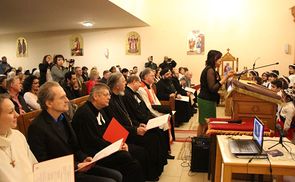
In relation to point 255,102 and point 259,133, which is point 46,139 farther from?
point 255,102

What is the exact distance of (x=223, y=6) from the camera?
399 inches

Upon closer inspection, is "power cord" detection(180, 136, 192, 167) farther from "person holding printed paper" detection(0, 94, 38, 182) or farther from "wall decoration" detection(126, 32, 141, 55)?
"wall decoration" detection(126, 32, 141, 55)

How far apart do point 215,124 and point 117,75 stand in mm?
1246

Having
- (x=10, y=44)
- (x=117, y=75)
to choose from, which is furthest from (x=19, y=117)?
(x=10, y=44)

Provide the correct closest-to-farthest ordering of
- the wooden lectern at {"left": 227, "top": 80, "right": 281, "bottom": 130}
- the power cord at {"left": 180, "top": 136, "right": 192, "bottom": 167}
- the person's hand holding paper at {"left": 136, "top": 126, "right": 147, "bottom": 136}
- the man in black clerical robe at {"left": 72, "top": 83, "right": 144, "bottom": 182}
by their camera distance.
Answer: the man in black clerical robe at {"left": 72, "top": 83, "right": 144, "bottom": 182}
the wooden lectern at {"left": 227, "top": 80, "right": 281, "bottom": 130}
the person's hand holding paper at {"left": 136, "top": 126, "right": 147, "bottom": 136}
the power cord at {"left": 180, "top": 136, "right": 192, "bottom": 167}

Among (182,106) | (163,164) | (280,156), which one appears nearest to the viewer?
(280,156)

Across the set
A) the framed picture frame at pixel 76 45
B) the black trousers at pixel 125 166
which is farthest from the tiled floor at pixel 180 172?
the framed picture frame at pixel 76 45

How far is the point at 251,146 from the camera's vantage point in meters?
2.29

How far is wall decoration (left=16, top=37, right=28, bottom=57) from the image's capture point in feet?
40.9

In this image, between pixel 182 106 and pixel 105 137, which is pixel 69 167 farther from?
pixel 182 106

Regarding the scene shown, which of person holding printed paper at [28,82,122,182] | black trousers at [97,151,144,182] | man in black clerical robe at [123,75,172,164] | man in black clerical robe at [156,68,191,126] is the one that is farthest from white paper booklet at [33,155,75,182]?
man in black clerical robe at [156,68,191,126]

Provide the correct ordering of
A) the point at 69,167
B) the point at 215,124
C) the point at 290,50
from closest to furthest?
the point at 69,167
the point at 215,124
the point at 290,50

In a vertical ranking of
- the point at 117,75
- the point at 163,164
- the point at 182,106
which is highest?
the point at 117,75

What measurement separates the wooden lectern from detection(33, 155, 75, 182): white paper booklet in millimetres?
1849
